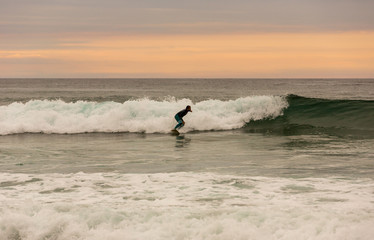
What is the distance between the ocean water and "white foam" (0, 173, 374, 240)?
0.02 m

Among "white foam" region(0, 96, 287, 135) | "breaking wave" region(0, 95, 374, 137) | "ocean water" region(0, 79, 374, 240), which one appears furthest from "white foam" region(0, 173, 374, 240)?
"white foam" region(0, 96, 287, 135)

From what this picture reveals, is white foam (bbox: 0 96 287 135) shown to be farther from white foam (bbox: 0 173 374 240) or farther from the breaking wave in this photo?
white foam (bbox: 0 173 374 240)

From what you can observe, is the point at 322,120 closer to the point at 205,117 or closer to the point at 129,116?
the point at 205,117

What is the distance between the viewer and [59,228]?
7113mm

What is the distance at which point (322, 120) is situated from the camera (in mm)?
23109

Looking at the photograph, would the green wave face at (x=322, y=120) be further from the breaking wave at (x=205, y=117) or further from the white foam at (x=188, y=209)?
the white foam at (x=188, y=209)

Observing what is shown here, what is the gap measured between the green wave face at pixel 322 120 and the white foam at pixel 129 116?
859 millimetres

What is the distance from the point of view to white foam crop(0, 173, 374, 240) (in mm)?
6828

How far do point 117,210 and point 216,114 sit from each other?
17331 mm

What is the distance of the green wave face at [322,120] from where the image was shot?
2030 centimetres

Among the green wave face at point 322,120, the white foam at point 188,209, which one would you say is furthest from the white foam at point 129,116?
the white foam at point 188,209

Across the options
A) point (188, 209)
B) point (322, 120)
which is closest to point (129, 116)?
point (322, 120)

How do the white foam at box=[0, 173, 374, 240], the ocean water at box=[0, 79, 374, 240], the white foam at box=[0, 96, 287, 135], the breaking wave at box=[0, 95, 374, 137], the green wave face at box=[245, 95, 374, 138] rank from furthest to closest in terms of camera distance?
the white foam at box=[0, 96, 287, 135]
the breaking wave at box=[0, 95, 374, 137]
the green wave face at box=[245, 95, 374, 138]
the ocean water at box=[0, 79, 374, 240]
the white foam at box=[0, 173, 374, 240]

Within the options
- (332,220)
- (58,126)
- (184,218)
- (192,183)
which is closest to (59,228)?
(184,218)
